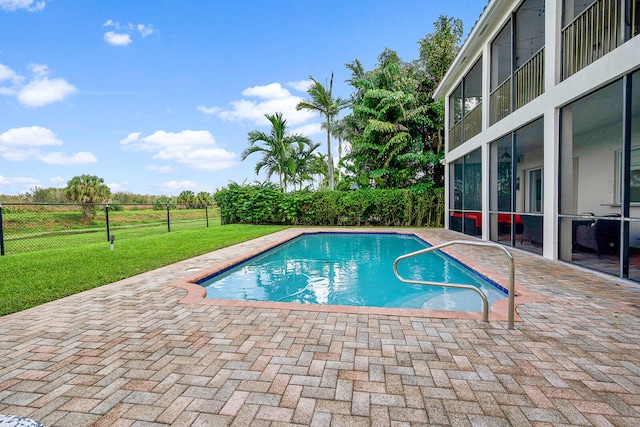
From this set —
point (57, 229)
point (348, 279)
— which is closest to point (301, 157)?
point (57, 229)

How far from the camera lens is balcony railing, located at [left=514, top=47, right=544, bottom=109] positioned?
6352mm

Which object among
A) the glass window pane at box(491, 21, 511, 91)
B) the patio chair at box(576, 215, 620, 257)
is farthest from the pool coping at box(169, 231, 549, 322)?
the glass window pane at box(491, 21, 511, 91)

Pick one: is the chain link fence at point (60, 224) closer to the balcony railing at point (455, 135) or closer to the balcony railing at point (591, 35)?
the balcony railing at point (591, 35)

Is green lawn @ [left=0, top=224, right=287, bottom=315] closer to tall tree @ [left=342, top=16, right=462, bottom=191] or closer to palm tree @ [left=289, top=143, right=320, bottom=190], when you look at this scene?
tall tree @ [left=342, top=16, right=462, bottom=191]

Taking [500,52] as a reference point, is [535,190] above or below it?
below

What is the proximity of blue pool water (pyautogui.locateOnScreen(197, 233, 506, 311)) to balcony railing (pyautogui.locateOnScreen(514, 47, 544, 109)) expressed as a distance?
12.8 feet

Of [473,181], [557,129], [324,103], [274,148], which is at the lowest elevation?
[473,181]

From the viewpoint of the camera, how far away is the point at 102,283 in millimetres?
4578

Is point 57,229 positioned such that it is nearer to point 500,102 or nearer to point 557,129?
point 500,102

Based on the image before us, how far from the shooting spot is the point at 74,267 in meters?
5.57

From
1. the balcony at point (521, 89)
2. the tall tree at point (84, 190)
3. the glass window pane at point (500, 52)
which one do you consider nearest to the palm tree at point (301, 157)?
the tall tree at point (84, 190)

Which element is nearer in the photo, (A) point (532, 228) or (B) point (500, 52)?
(A) point (532, 228)

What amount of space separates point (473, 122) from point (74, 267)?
35.6ft

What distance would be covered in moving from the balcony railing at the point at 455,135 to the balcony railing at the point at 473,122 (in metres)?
0.59
